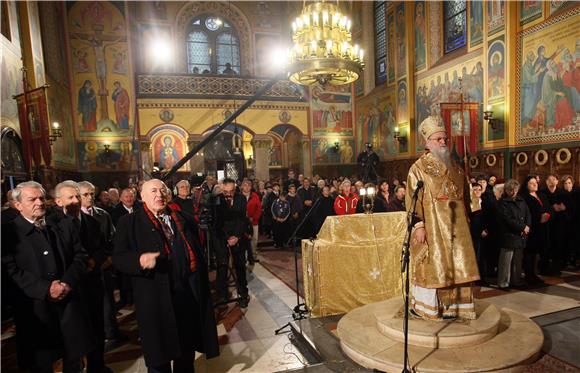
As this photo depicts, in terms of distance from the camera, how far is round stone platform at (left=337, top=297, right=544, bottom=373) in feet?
9.62

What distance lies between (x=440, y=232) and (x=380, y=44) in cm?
1577

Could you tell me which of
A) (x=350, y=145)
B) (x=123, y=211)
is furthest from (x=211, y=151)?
(x=123, y=211)

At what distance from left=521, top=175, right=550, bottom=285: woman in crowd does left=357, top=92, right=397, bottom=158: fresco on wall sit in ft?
31.9

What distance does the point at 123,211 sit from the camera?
5.71 m

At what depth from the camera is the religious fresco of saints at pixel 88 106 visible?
1478 cm

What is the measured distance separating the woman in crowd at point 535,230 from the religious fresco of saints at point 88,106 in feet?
51.6

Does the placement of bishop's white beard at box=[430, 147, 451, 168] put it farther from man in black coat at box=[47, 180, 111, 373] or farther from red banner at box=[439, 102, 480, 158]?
red banner at box=[439, 102, 480, 158]

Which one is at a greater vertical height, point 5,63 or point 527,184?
point 5,63

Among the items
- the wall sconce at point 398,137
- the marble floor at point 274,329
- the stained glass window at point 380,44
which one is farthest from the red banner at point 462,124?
the stained glass window at point 380,44

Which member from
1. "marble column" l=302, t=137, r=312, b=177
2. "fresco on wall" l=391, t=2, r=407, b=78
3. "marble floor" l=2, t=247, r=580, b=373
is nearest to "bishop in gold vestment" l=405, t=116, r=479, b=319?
"marble floor" l=2, t=247, r=580, b=373

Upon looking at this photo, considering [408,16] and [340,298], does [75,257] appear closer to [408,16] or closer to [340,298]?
[340,298]

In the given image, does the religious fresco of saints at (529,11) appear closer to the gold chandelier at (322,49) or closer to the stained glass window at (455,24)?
the stained glass window at (455,24)

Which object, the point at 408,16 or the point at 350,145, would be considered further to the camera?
the point at 350,145

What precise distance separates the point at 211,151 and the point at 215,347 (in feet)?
65.2
